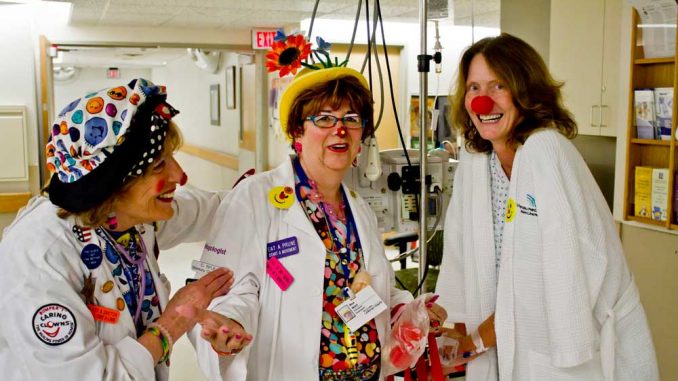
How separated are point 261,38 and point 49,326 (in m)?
5.95

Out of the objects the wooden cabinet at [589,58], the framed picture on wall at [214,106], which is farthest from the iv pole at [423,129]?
the framed picture on wall at [214,106]

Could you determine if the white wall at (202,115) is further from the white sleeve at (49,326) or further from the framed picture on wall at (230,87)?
the white sleeve at (49,326)

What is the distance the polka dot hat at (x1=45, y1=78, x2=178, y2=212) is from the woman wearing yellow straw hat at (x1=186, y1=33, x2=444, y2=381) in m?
0.41

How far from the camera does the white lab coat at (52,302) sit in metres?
1.23

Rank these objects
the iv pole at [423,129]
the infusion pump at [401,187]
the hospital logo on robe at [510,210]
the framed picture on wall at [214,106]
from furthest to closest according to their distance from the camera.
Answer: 1. the framed picture on wall at [214,106]
2. the infusion pump at [401,187]
3. the iv pole at [423,129]
4. the hospital logo on robe at [510,210]

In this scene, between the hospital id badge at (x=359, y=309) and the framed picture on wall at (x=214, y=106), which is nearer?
the hospital id badge at (x=359, y=309)

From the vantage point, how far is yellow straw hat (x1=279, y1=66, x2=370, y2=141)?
1.77 metres

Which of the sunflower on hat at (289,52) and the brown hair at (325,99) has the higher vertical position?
the sunflower on hat at (289,52)

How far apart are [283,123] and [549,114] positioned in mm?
770

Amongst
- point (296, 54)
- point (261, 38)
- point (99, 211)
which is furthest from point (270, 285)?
point (261, 38)

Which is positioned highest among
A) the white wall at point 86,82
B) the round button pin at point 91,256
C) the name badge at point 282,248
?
the white wall at point 86,82

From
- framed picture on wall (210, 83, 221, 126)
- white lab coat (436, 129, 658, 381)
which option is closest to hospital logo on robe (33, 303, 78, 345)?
white lab coat (436, 129, 658, 381)

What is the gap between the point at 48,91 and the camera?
598 cm

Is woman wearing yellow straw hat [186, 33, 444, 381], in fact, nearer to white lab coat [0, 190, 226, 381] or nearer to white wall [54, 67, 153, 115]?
white lab coat [0, 190, 226, 381]
